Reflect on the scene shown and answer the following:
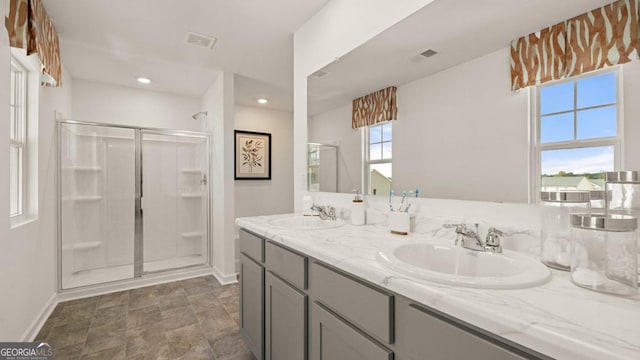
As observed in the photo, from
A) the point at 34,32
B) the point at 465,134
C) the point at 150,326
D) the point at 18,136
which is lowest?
the point at 150,326

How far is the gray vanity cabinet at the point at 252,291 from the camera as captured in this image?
1.68 m

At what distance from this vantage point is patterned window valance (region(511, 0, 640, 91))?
85cm

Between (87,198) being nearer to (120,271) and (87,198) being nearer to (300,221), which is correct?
(120,271)

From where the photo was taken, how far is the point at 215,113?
3570 mm

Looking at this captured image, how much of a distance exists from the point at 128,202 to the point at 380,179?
313 cm

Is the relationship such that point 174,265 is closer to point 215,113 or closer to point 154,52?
point 215,113

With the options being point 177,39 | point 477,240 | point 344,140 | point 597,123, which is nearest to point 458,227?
point 477,240

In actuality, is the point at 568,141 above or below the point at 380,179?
above

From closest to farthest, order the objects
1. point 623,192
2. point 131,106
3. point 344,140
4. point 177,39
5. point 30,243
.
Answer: point 623,192 → point 344,140 → point 30,243 → point 177,39 → point 131,106

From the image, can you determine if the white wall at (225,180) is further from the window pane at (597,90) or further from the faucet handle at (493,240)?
the window pane at (597,90)

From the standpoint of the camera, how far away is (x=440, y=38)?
1349mm

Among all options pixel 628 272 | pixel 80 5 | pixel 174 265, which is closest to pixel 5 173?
pixel 80 5

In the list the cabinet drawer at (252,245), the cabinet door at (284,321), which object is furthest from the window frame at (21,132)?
the cabinet door at (284,321)

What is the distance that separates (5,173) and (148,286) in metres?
1.99
